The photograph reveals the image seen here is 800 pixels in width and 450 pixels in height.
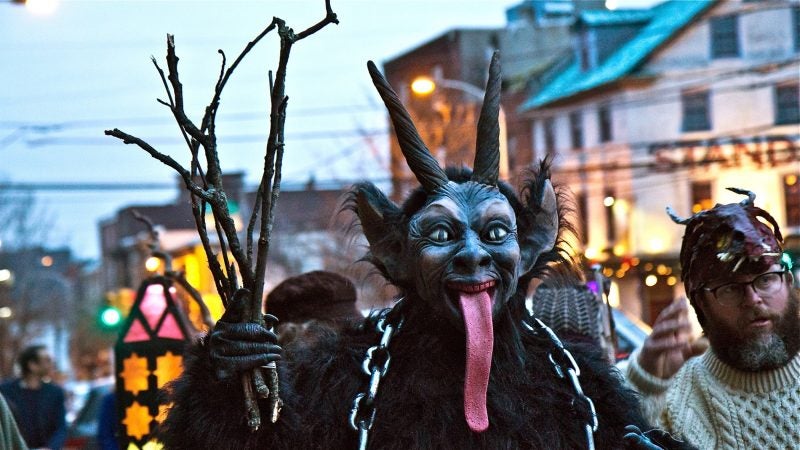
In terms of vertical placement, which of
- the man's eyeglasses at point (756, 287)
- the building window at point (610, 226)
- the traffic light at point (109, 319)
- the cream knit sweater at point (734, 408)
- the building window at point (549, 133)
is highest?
the building window at point (549, 133)

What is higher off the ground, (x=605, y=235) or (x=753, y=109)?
(x=753, y=109)

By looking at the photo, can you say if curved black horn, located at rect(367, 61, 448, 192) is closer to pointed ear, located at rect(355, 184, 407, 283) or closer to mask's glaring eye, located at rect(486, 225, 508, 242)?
pointed ear, located at rect(355, 184, 407, 283)

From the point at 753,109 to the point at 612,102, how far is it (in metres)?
4.22

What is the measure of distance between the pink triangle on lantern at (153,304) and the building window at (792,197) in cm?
2747

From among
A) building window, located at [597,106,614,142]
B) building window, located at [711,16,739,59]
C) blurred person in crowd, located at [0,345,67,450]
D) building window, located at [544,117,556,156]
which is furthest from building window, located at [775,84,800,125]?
blurred person in crowd, located at [0,345,67,450]

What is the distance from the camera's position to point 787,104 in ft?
106

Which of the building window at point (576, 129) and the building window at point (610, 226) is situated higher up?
the building window at point (576, 129)

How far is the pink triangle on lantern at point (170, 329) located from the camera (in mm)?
6906

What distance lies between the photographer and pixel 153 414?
650 cm

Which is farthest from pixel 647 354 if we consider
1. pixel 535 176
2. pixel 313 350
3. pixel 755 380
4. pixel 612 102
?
pixel 612 102

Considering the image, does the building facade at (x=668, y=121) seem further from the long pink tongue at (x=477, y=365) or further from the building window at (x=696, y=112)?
the long pink tongue at (x=477, y=365)

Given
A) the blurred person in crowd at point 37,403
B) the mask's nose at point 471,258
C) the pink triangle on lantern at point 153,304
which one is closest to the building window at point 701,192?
the blurred person in crowd at point 37,403

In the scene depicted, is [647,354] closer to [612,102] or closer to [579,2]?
[612,102]

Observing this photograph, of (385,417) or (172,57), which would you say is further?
(385,417)
